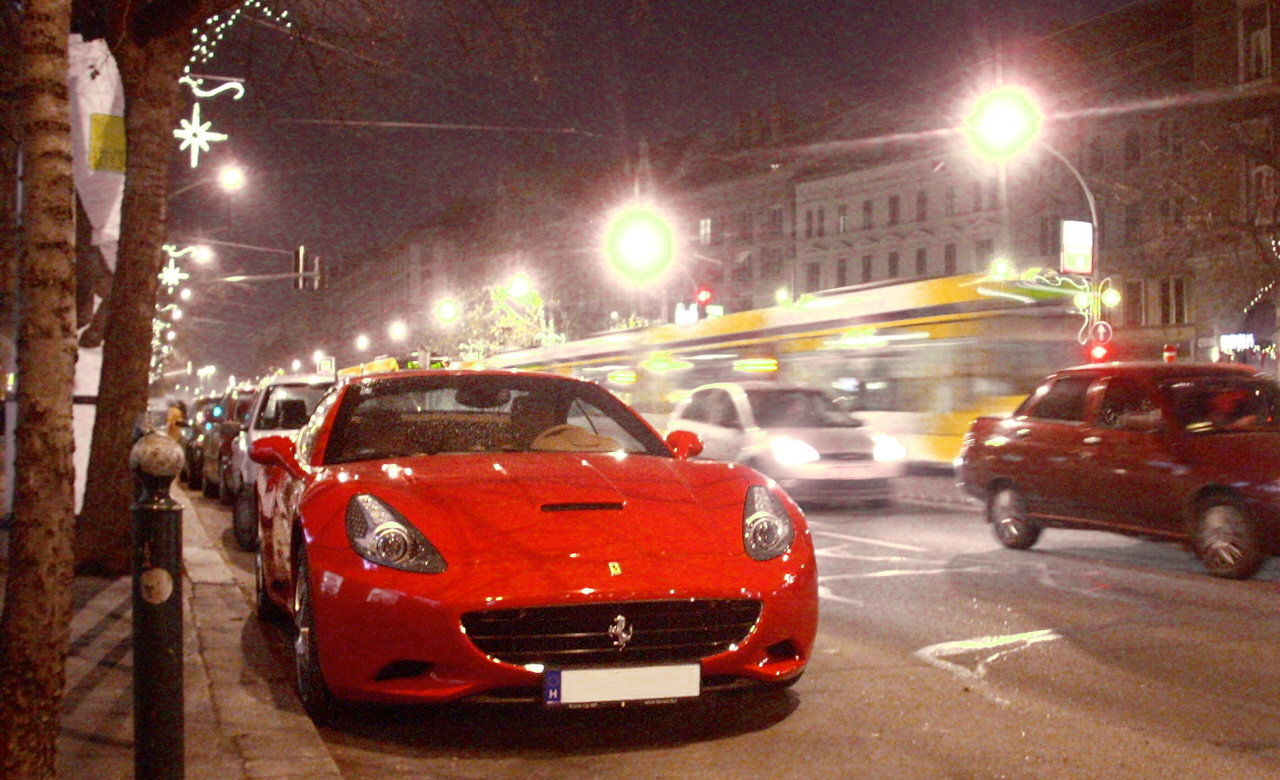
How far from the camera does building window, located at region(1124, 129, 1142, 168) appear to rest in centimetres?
5894

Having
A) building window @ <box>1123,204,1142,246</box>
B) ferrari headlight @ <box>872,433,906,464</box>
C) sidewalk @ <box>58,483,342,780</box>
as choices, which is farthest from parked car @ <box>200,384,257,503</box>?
building window @ <box>1123,204,1142,246</box>

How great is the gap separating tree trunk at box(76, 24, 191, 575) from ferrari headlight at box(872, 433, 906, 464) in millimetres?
9150

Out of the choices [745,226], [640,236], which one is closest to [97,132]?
[640,236]

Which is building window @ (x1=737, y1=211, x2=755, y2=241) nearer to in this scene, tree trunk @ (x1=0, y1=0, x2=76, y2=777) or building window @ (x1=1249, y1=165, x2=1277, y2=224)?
building window @ (x1=1249, y1=165, x2=1277, y2=224)

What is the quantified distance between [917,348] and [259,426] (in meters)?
11.8

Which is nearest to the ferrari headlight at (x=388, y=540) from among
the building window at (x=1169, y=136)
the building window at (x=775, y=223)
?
the building window at (x=1169, y=136)

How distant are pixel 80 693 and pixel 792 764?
2831 millimetres

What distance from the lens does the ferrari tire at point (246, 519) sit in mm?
12453

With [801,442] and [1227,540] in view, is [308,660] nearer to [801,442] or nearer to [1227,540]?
[1227,540]

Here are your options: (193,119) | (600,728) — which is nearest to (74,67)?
(193,119)

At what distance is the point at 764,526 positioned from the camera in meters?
5.41

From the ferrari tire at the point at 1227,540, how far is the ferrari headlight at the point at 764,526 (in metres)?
5.77

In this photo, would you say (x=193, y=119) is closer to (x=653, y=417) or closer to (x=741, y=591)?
(x=653, y=417)

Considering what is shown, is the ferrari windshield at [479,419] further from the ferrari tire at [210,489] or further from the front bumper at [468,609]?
the ferrari tire at [210,489]
